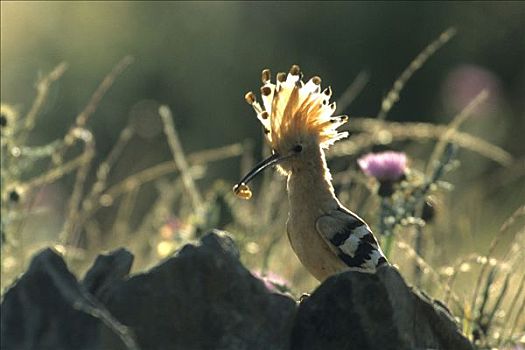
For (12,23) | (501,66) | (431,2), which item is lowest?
(501,66)

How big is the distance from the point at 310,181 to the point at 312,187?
2 cm

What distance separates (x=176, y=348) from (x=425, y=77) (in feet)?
28.8

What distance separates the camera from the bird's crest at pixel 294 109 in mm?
3578

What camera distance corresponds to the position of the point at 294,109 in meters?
3.62

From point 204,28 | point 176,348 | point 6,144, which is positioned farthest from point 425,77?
point 176,348

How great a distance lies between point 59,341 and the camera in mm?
2818

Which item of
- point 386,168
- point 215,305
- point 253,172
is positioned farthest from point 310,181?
point 215,305

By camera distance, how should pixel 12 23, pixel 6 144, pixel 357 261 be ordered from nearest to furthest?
pixel 357 261, pixel 6 144, pixel 12 23

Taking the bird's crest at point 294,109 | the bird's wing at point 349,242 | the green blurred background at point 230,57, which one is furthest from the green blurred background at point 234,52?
the bird's wing at point 349,242

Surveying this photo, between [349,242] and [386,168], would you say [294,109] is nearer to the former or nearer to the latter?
[349,242]

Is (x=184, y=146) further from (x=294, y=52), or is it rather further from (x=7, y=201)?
(x=7, y=201)

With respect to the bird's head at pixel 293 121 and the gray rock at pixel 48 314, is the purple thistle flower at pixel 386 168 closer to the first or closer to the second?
the bird's head at pixel 293 121

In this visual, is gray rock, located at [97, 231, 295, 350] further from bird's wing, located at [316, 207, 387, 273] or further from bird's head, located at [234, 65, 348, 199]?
bird's head, located at [234, 65, 348, 199]

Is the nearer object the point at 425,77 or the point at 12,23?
the point at 12,23
